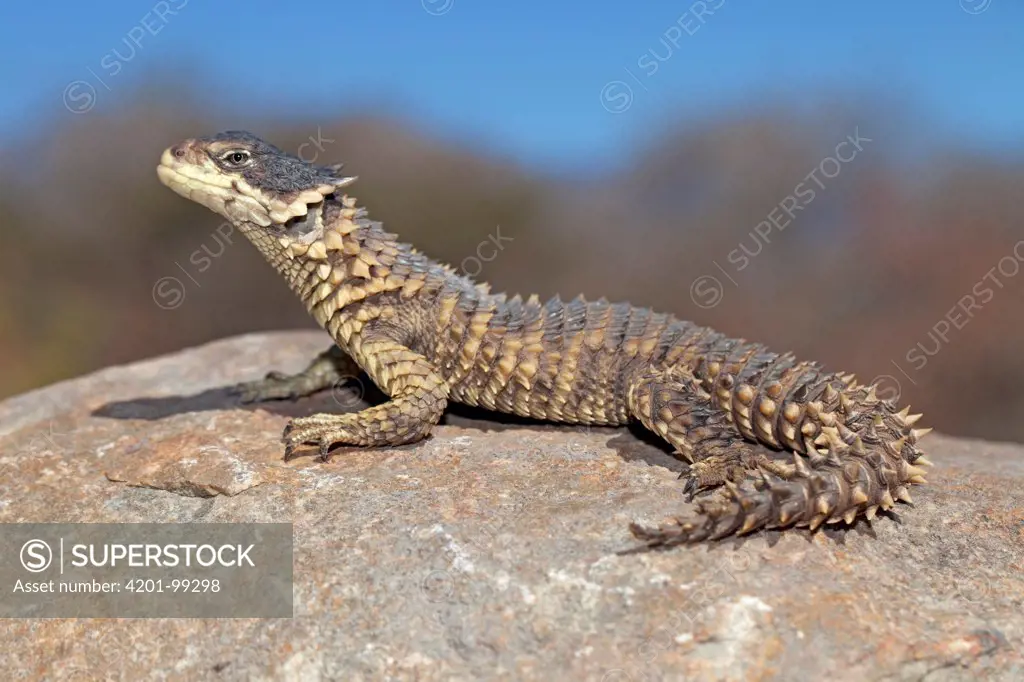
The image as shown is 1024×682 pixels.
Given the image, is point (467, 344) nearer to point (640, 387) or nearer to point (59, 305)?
point (640, 387)

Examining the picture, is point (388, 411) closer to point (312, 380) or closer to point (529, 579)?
point (312, 380)

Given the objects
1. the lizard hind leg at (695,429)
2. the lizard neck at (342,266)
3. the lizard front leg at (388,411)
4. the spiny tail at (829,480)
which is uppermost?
the spiny tail at (829,480)

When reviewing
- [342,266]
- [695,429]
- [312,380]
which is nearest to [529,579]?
[695,429]

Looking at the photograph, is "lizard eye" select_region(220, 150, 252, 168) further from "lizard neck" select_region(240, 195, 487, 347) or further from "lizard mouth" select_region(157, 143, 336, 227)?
"lizard neck" select_region(240, 195, 487, 347)

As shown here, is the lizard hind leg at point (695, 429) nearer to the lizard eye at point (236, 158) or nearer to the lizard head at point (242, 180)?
the lizard head at point (242, 180)

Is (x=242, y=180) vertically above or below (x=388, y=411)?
above

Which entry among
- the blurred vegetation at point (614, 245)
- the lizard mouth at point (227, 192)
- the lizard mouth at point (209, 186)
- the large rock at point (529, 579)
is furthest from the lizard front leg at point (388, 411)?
the blurred vegetation at point (614, 245)

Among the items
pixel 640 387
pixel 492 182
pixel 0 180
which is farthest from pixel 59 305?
pixel 640 387
